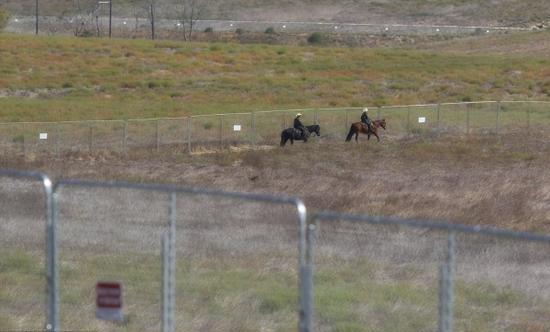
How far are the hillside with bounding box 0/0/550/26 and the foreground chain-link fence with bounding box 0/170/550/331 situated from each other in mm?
98013

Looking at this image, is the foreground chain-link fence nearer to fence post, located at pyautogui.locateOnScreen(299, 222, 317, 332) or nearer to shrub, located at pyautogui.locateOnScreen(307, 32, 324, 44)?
fence post, located at pyautogui.locateOnScreen(299, 222, 317, 332)

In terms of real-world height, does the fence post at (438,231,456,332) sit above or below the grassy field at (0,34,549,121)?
below

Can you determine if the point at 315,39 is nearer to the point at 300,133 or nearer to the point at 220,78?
the point at 220,78

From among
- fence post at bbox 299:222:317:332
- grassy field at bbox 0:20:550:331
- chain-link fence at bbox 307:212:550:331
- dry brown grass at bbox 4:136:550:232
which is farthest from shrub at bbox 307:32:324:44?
fence post at bbox 299:222:317:332

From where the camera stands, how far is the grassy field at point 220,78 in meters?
53.3

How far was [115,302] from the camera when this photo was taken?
9.77 m

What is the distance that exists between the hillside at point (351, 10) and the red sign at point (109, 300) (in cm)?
9967

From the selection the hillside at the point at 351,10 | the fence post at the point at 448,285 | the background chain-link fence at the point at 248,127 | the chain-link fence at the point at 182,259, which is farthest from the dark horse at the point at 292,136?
the hillside at the point at 351,10

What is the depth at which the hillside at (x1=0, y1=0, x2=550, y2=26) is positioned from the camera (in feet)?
361

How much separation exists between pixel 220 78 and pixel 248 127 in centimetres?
1918

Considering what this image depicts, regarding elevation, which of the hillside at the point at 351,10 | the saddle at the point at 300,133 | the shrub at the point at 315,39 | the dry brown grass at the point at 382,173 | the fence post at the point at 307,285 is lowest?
the dry brown grass at the point at 382,173

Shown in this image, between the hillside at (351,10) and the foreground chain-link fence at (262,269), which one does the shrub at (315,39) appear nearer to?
the hillside at (351,10)

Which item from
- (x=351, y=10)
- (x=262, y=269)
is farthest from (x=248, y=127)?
(x=351, y=10)

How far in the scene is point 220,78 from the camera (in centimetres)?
6191
